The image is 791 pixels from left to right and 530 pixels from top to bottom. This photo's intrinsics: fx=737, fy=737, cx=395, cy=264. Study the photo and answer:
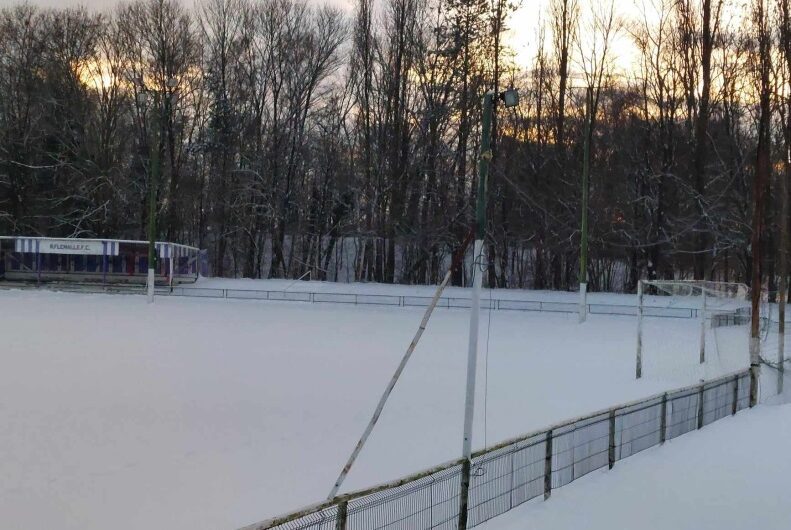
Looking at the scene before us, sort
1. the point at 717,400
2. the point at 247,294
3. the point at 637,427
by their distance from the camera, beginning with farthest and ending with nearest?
the point at 247,294 < the point at 717,400 < the point at 637,427

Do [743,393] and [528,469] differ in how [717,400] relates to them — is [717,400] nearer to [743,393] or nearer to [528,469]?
[743,393]

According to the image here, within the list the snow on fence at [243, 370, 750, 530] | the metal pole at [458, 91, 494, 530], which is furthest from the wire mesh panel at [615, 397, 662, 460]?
the metal pole at [458, 91, 494, 530]

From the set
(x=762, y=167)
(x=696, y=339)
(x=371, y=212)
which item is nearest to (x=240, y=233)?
(x=371, y=212)

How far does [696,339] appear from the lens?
1101 inches

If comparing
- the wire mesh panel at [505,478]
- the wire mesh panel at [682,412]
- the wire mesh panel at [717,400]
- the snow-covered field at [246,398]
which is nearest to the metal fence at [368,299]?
the snow-covered field at [246,398]

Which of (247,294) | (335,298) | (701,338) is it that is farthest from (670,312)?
(247,294)

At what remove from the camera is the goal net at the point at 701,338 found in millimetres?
21500

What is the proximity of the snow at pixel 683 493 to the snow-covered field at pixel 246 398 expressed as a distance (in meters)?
3.16

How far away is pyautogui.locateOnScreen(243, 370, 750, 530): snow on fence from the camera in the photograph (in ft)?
20.8

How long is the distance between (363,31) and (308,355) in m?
37.8

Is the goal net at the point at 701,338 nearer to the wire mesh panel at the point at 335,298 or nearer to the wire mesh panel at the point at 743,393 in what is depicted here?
the wire mesh panel at the point at 743,393

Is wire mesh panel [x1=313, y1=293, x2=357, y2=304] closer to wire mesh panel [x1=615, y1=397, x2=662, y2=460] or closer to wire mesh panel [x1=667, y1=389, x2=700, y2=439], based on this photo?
wire mesh panel [x1=667, y1=389, x2=700, y2=439]

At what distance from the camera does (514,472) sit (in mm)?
8625

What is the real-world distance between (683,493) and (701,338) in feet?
47.1
